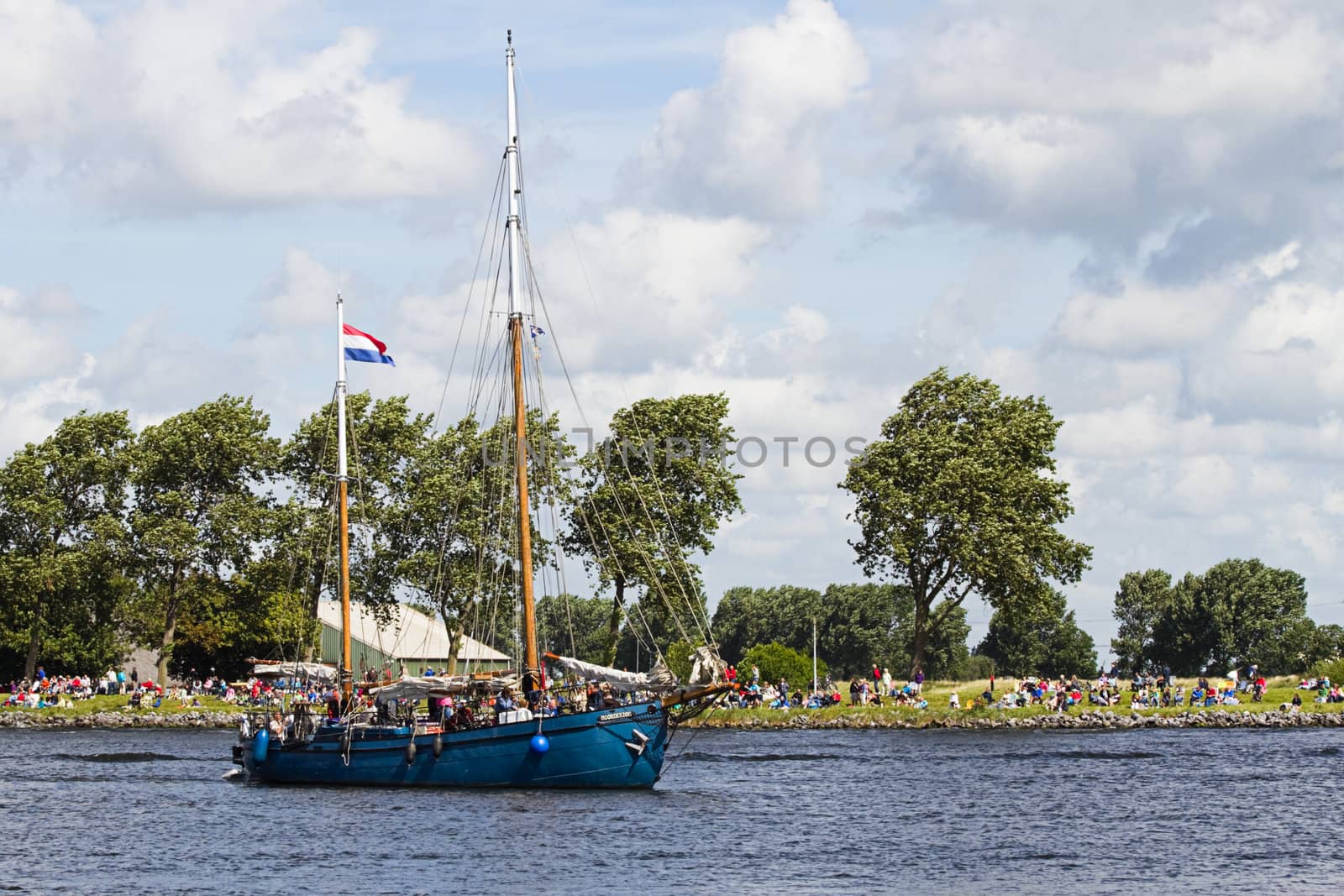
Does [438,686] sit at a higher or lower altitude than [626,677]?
lower

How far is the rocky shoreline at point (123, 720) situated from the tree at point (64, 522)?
28.1 feet

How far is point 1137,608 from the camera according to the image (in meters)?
174

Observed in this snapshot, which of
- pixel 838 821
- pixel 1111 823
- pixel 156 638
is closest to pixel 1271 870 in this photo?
pixel 1111 823

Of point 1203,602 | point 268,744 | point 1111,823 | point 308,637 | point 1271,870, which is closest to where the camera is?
point 1271,870

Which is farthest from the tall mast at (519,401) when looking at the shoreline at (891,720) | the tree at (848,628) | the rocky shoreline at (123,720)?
the tree at (848,628)

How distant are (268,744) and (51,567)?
152 ft

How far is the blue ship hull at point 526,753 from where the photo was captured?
50.4 metres

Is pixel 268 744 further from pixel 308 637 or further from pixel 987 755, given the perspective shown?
pixel 308 637

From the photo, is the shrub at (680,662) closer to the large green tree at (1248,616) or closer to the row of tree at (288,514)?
the row of tree at (288,514)

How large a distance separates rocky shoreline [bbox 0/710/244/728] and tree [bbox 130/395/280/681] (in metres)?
7.81

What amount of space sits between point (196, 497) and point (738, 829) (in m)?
65.2

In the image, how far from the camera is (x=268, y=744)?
2283 inches

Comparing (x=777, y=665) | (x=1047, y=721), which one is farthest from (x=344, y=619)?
(x=777, y=665)

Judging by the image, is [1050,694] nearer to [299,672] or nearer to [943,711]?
[943,711]
